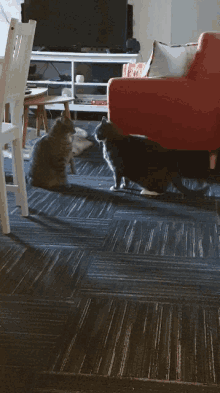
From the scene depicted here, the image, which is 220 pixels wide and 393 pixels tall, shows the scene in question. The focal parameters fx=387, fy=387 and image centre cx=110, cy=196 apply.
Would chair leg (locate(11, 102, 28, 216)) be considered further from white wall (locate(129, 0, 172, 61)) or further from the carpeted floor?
white wall (locate(129, 0, 172, 61))

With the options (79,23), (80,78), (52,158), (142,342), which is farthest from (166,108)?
(79,23)

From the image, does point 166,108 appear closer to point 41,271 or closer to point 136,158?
point 136,158

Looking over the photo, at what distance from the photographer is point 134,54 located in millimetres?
5117

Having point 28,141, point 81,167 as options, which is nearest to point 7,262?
point 81,167

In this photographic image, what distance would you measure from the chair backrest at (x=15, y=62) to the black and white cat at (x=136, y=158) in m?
0.61

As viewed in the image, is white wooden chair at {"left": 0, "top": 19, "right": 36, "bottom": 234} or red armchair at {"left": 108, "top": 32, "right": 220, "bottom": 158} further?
red armchair at {"left": 108, "top": 32, "right": 220, "bottom": 158}

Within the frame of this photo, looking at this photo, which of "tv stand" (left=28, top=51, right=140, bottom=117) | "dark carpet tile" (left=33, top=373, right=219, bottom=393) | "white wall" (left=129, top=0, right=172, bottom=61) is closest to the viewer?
"dark carpet tile" (left=33, top=373, right=219, bottom=393)

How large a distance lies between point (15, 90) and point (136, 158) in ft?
2.53

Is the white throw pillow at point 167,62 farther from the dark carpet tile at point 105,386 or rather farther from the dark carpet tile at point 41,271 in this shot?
the dark carpet tile at point 105,386

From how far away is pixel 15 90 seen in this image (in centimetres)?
186

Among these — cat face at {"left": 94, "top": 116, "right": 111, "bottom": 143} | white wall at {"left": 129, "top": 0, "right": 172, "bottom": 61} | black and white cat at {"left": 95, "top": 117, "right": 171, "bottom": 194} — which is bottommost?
black and white cat at {"left": 95, "top": 117, "right": 171, "bottom": 194}

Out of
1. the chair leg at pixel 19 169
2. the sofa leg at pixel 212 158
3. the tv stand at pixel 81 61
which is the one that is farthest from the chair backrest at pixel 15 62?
the tv stand at pixel 81 61

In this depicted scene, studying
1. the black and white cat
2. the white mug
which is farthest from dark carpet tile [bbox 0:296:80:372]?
the white mug

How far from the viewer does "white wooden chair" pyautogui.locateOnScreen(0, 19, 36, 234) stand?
5.43 ft
